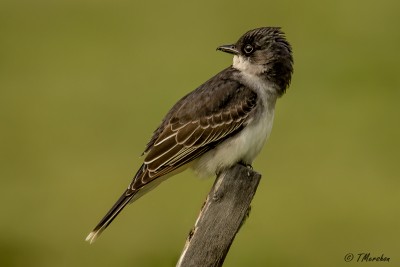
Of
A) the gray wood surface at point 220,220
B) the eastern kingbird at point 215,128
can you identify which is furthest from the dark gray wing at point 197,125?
the gray wood surface at point 220,220

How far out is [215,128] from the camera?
28.8ft

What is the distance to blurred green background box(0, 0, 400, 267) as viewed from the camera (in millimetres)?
14211

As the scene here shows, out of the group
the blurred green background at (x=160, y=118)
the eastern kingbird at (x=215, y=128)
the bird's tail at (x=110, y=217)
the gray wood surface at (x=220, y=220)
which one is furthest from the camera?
the blurred green background at (x=160, y=118)

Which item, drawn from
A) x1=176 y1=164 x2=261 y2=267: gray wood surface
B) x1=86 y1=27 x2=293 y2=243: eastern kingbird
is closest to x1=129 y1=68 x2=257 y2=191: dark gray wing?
x1=86 y1=27 x2=293 y2=243: eastern kingbird

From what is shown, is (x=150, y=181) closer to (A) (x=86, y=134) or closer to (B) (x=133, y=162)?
(B) (x=133, y=162)

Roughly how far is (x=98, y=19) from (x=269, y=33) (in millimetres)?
16450

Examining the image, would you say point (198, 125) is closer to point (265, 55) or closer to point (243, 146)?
point (243, 146)

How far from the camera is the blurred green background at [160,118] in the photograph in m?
14.2

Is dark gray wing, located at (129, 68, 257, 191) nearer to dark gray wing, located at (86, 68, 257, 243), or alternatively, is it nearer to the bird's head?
dark gray wing, located at (86, 68, 257, 243)

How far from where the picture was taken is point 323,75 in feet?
69.2

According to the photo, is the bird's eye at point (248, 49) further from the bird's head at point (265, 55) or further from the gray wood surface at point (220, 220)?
the gray wood surface at point (220, 220)

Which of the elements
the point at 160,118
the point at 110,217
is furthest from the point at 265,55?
the point at 160,118

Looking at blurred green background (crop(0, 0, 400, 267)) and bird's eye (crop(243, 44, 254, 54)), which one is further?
blurred green background (crop(0, 0, 400, 267))

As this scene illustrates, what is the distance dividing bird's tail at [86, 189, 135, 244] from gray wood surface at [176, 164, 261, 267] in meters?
1.37
